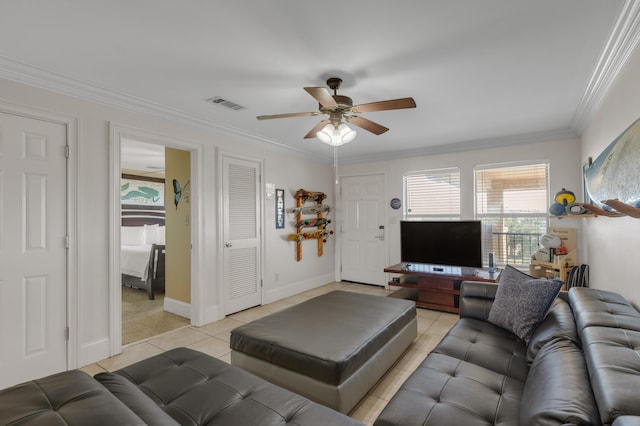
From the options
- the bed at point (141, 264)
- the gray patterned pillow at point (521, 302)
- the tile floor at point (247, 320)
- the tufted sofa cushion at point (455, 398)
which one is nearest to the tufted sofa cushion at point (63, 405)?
the tufted sofa cushion at point (455, 398)

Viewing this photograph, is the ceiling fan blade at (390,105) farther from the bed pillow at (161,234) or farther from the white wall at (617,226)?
the bed pillow at (161,234)

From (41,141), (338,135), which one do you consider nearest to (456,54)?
(338,135)

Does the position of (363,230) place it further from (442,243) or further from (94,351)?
(94,351)

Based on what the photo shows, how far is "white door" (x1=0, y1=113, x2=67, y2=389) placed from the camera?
2.31m

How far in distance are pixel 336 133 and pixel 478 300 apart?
190 centimetres

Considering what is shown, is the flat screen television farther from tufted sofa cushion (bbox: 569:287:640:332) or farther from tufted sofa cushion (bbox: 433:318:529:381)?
tufted sofa cushion (bbox: 569:287:640:332)

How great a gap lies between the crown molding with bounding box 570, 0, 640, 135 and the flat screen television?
188 centimetres

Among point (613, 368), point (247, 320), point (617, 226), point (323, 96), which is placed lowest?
point (247, 320)

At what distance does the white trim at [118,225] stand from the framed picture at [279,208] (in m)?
1.35

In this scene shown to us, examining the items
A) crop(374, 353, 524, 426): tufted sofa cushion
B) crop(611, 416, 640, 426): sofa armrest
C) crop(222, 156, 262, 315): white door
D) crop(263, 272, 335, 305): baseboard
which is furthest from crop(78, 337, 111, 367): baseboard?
crop(611, 416, 640, 426): sofa armrest

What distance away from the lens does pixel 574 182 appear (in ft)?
13.1

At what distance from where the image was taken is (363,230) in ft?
18.9

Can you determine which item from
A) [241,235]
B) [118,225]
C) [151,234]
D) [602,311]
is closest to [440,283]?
[602,311]

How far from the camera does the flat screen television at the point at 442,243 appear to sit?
427cm
